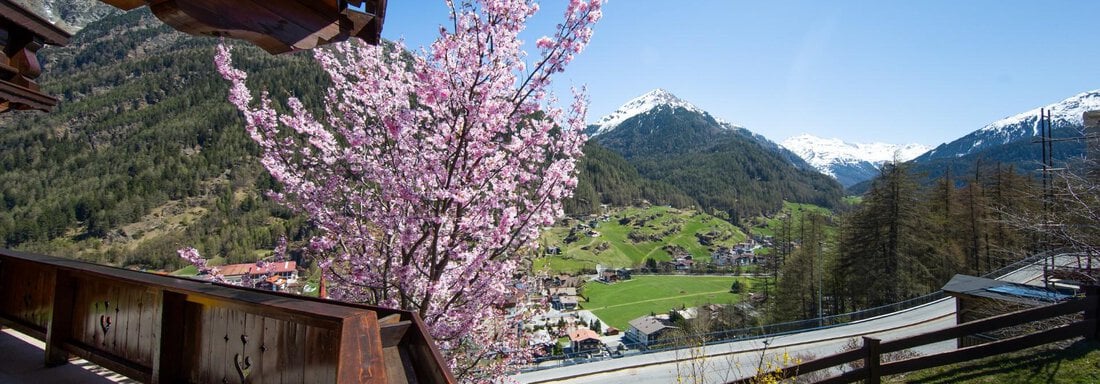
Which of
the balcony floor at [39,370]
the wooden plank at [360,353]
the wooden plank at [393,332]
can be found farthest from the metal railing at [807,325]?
the wooden plank at [360,353]

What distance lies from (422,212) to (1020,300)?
18.4m

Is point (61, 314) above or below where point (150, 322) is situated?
below

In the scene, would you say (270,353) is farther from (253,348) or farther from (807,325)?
(807,325)

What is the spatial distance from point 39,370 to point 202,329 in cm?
294

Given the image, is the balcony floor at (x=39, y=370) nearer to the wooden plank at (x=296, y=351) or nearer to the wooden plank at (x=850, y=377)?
the wooden plank at (x=296, y=351)

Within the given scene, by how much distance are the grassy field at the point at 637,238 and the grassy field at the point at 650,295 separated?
17.6 m

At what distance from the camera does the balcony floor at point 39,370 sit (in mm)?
4395

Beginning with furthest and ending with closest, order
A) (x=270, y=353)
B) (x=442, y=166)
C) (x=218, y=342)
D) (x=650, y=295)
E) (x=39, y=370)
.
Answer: (x=650, y=295) → (x=442, y=166) → (x=39, y=370) → (x=218, y=342) → (x=270, y=353)

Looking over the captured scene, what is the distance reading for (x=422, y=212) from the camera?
20.0 ft

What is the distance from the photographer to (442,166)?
237 inches

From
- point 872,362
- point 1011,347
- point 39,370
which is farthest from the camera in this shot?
point 1011,347

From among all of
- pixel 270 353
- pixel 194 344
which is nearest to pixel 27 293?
pixel 194 344

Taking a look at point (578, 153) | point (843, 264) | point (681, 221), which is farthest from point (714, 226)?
point (578, 153)

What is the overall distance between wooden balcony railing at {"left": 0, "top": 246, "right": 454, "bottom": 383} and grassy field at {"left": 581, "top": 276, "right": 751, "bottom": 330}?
7660 centimetres
